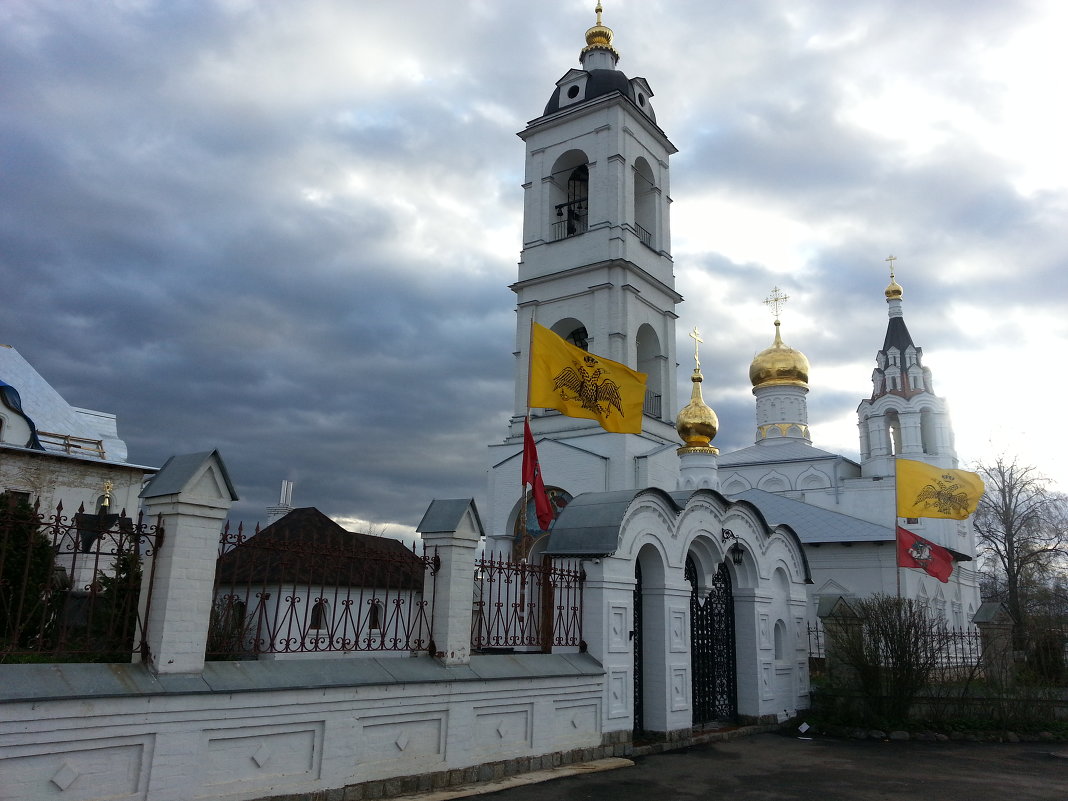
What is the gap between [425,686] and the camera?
8.40 metres

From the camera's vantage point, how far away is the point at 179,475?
22.7 feet

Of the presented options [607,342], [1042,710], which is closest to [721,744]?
[1042,710]

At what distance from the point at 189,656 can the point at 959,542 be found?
34.6 metres

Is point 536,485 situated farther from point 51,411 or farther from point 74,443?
point 51,411

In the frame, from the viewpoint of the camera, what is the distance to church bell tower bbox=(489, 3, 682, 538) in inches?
814

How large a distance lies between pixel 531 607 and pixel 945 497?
42.3ft

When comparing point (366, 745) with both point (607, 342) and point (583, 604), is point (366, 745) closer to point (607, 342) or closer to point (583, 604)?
point (583, 604)

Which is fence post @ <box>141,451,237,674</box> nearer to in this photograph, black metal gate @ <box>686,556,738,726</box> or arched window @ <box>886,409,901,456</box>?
black metal gate @ <box>686,556,738,726</box>

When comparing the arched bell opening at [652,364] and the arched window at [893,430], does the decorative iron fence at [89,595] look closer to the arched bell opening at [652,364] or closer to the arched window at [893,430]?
the arched bell opening at [652,364]

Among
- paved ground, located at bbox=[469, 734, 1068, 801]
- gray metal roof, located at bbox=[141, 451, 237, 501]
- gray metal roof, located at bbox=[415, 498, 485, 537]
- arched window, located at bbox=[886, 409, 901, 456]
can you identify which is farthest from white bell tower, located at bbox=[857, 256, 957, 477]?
gray metal roof, located at bbox=[141, 451, 237, 501]

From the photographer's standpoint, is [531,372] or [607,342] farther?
[607,342]

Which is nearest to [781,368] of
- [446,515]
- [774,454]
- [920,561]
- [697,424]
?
[774,454]

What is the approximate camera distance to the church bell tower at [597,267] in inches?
814

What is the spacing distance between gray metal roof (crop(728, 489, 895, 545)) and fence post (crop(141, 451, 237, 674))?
70.5 feet
